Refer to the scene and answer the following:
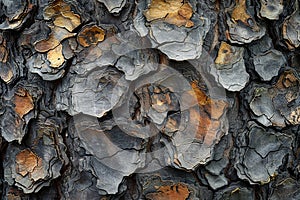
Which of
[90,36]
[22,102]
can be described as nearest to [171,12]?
[90,36]

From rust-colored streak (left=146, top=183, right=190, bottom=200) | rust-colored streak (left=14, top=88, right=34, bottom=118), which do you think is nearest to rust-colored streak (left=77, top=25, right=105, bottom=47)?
rust-colored streak (left=14, top=88, right=34, bottom=118)

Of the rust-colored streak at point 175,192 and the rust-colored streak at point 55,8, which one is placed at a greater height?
the rust-colored streak at point 55,8

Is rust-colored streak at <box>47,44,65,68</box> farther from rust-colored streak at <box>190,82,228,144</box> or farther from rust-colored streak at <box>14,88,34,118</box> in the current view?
rust-colored streak at <box>190,82,228,144</box>

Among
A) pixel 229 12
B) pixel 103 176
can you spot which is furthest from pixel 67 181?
pixel 229 12

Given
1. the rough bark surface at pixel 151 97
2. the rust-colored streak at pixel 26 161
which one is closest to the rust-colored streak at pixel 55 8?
the rough bark surface at pixel 151 97

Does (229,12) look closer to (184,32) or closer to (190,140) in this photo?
(184,32)

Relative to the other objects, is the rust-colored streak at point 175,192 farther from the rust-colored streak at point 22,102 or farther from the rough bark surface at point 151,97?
the rust-colored streak at point 22,102
